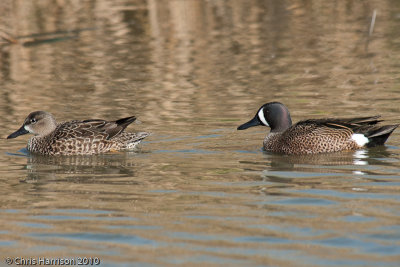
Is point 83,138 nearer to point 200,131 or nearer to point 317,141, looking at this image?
point 200,131

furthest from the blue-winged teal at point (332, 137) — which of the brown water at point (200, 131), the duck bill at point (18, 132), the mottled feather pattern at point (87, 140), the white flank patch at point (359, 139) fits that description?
the duck bill at point (18, 132)

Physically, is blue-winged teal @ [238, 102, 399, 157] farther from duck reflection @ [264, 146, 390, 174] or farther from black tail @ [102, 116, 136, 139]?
black tail @ [102, 116, 136, 139]

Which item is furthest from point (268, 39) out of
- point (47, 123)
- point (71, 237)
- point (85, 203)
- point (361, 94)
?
point (71, 237)

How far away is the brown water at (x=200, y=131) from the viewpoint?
604 cm

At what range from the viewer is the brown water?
19.8 ft

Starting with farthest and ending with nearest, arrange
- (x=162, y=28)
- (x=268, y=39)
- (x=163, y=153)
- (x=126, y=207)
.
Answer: (x=162, y=28)
(x=268, y=39)
(x=163, y=153)
(x=126, y=207)

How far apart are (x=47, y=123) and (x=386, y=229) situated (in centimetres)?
569

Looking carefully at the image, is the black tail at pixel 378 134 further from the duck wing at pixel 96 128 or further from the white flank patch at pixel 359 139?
the duck wing at pixel 96 128

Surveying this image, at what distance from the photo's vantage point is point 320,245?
580 centimetres

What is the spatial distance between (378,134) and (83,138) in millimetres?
3462

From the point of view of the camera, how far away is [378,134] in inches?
378

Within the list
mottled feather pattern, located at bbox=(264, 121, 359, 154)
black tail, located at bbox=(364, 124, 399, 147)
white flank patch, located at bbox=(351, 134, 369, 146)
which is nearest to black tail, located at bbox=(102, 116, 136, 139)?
mottled feather pattern, located at bbox=(264, 121, 359, 154)

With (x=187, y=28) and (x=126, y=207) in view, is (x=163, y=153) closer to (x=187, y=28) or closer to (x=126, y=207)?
(x=126, y=207)

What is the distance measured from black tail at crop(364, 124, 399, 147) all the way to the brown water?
12cm
